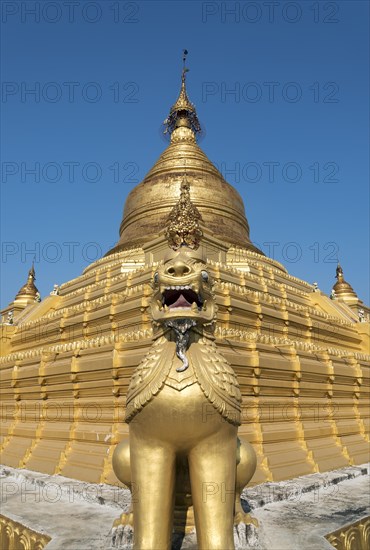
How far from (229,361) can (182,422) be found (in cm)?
472

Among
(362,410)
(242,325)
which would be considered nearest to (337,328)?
(362,410)

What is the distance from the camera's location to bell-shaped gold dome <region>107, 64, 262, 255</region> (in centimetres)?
2277

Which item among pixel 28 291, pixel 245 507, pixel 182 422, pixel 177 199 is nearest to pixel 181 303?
pixel 182 422

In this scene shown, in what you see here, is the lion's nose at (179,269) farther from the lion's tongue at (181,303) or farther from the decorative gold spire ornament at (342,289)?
the decorative gold spire ornament at (342,289)

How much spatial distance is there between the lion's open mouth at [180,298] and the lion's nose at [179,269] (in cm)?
16

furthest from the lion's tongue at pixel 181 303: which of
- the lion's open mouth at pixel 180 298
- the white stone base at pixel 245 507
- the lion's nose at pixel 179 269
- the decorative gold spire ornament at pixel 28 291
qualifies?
the decorative gold spire ornament at pixel 28 291

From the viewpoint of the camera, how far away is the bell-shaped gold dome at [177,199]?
22766 mm

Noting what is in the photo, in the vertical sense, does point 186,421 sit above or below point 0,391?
below

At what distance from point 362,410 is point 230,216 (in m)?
13.7

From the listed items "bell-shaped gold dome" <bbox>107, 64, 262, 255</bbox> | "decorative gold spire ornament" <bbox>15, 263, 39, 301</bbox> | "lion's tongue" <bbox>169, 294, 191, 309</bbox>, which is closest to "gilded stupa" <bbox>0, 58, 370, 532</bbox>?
"lion's tongue" <bbox>169, 294, 191, 309</bbox>

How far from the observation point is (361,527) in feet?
19.6

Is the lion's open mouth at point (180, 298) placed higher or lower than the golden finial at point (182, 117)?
lower

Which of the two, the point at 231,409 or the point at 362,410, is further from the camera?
the point at 362,410

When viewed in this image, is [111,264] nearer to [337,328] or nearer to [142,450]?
[337,328]
